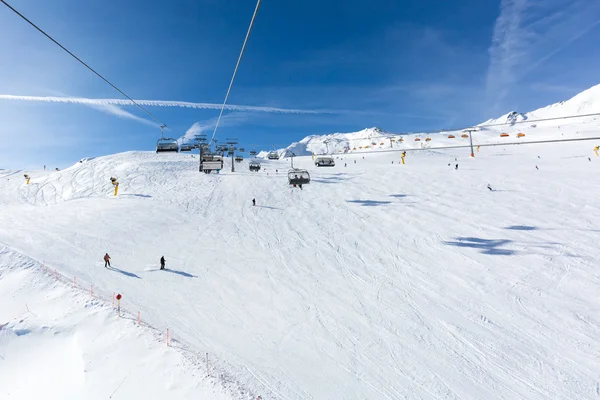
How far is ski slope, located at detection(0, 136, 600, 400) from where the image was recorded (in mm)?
11727

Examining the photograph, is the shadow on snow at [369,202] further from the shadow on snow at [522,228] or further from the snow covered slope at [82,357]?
the snow covered slope at [82,357]

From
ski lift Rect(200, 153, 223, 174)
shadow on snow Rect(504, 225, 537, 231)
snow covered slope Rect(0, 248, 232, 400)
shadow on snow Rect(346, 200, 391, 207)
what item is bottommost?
snow covered slope Rect(0, 248, 232, 400)

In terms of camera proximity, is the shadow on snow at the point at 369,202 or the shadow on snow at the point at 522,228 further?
the shadow on snow at the point at 369,202

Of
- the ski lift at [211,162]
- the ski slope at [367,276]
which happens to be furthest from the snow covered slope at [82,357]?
the ski lift at [211,162]

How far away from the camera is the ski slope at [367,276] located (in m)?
11.7

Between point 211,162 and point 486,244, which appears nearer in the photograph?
point 486,244

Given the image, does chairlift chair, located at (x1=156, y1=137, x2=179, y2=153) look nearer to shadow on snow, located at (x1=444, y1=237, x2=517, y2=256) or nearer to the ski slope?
the ski slope

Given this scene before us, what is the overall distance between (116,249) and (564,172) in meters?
55.9

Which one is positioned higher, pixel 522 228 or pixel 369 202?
pixel 369 202

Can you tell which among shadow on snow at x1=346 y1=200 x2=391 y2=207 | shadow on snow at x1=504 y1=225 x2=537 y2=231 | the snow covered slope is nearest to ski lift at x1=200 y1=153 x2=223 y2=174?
shadow on snow at x1=346 y1=200 x2=391 y2=207

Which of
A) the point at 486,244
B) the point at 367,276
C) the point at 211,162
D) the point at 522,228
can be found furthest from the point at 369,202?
the point at 211,162

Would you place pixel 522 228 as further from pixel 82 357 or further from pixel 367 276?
pixel 82 357

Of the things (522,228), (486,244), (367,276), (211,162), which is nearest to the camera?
(367,276)

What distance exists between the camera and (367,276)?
20.0 m
